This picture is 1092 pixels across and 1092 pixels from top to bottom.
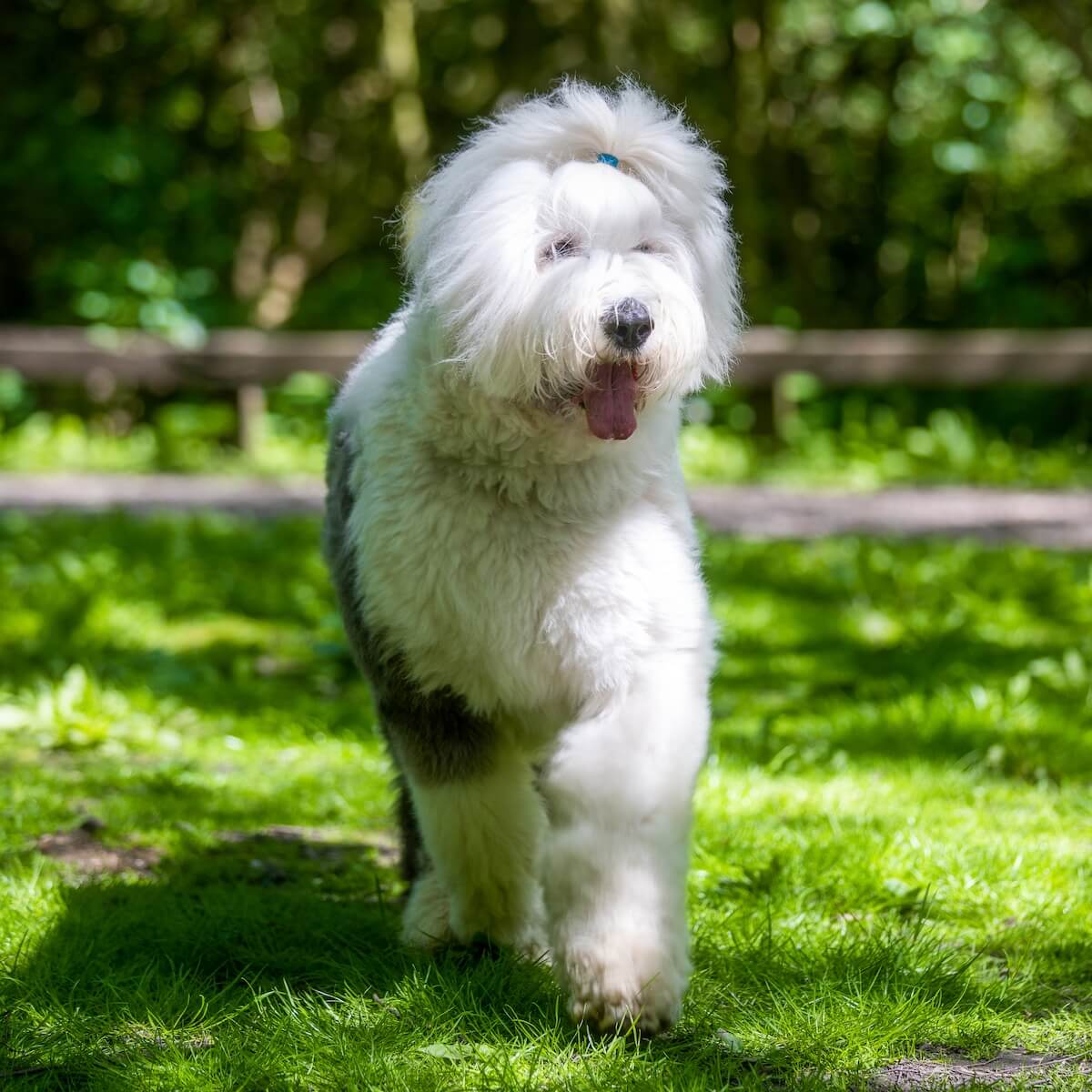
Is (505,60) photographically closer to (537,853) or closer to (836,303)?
(836,303)

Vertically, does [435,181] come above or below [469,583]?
above

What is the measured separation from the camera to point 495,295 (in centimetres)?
294

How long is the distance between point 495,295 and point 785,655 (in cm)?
358

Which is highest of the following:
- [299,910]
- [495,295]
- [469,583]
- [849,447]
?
[495,295]

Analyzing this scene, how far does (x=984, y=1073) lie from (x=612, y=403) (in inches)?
53.1

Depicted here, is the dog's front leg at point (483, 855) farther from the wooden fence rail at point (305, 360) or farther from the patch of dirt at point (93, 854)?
the wooden fence rail at point (305, 360)

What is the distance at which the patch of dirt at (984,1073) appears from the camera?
2.62 m

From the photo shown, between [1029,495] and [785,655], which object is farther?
[1029,495]

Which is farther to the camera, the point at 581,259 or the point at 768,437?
the point at 768,437

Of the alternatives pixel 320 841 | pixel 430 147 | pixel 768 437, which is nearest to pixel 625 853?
pixel 320 841

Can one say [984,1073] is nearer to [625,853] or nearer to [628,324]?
[625,853]

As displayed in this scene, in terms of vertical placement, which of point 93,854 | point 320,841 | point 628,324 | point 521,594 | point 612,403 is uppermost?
point 628,324

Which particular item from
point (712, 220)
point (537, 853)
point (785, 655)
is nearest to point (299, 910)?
point (537, 853)

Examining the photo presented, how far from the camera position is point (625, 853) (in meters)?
2.91
